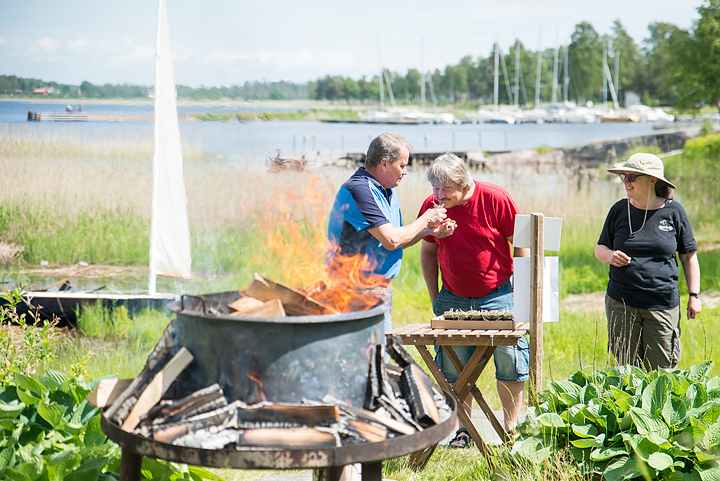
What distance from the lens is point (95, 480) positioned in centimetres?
262

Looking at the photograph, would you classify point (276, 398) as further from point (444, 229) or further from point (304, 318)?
point (444, 229)

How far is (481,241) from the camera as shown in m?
4.00

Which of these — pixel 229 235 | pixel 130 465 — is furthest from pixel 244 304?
pixel 229 235

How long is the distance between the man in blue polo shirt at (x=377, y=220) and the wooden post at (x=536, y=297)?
49 centimetres

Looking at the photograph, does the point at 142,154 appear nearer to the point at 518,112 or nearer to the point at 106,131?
the point at 106,131

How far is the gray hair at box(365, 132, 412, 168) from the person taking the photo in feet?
12.0

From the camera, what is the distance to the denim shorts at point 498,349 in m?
3.97

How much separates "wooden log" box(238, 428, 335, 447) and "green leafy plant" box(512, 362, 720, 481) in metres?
1.51

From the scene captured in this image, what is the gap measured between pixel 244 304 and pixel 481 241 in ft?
6.20

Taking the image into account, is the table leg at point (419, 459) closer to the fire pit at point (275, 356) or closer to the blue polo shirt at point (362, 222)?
the blue polo shirt at point (362, 222)

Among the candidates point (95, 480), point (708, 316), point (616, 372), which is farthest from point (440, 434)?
point (708, 316)

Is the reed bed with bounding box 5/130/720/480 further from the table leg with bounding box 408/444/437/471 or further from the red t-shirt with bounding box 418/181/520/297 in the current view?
the red t-shirt with bounding box 418/181/520/297

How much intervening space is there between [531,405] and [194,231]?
495 centimetres

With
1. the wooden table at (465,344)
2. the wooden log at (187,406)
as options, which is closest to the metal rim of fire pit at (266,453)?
the wooden log at (187,406)
